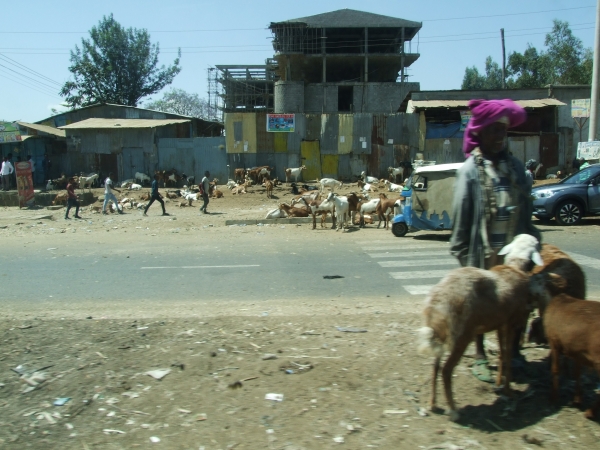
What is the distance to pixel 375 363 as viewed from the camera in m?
4.66

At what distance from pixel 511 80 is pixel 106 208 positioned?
52.0m

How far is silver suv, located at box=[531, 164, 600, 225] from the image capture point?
51.8 ft

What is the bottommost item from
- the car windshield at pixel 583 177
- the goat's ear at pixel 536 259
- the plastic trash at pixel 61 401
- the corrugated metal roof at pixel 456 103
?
the plastic trash at pixel 61 401

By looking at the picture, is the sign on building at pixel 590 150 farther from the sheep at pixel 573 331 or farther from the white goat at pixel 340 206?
the sheep at pixel 573 331

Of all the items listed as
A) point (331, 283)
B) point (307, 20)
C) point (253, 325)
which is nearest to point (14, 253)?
point (331, 283)

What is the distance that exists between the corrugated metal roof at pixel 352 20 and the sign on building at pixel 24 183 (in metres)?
22.4

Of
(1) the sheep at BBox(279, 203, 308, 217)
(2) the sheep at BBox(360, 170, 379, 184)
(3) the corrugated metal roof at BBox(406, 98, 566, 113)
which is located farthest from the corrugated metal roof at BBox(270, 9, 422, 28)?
(1) the sheep at BBox(279, 203, 308, 217)

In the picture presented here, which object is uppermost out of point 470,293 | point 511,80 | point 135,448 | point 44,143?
point 511,80

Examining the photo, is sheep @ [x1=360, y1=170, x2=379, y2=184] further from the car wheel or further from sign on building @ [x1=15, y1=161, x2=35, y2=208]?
sign on building @ [x1=15, y1=161, x2=35, y2=208]

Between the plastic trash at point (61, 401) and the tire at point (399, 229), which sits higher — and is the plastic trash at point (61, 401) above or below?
below

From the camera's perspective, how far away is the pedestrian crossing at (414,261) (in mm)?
8938

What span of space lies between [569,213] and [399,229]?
17.8ft

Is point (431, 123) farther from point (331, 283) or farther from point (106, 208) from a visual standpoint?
point (331, 283)

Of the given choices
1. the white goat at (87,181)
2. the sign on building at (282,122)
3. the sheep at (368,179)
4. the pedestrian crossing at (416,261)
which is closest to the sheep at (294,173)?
the sign on building at (282,122)
